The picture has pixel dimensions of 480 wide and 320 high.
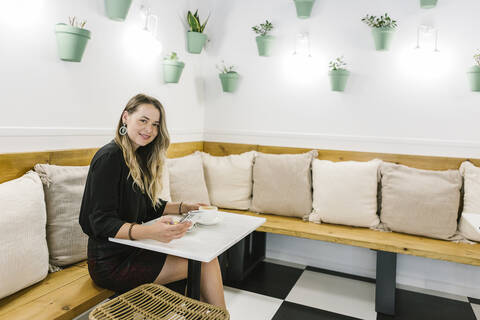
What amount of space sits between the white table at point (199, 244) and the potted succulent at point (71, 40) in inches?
41.9

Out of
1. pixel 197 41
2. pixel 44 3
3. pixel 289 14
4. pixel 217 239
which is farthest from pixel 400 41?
pixel 44 3

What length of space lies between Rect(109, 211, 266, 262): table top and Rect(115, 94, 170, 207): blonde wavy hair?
31 cm

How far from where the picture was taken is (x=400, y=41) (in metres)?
2.78

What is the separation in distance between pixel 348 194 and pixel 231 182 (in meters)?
0.94

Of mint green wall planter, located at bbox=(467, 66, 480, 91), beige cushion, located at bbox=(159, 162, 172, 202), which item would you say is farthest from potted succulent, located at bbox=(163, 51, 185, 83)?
mint green wall planter, located at bbox=(467, 66, 480, 91)

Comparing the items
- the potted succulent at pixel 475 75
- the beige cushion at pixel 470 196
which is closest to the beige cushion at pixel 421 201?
the beige cushion at pixel 470 196

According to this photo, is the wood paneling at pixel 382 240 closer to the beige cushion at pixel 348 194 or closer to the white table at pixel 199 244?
the beige cushion at pixel 348 194

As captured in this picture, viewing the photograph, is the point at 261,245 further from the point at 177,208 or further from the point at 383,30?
the point at 383,30

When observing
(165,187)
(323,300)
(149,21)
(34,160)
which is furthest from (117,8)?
(323,300)

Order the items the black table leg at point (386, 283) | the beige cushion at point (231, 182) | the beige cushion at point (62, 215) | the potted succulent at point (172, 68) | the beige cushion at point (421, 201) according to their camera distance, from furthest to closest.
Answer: the beige cushion at point (231, 182), the potted succulent at point (172, 68), the beige cushion at point (421, 201), the black table leg at point (386, 283), the beige cushion at point (62, 215)

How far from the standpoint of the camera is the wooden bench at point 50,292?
57.7 inches

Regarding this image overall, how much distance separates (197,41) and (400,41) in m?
1.62

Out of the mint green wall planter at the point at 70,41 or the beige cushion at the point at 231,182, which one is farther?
the beige cushion at the point at 231,182

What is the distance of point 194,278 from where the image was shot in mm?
1606
